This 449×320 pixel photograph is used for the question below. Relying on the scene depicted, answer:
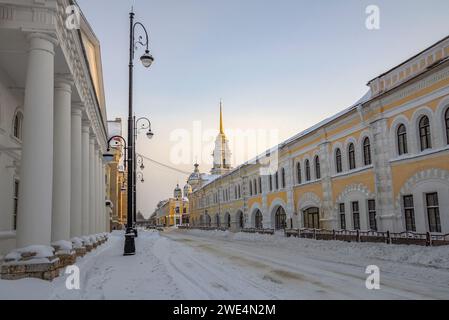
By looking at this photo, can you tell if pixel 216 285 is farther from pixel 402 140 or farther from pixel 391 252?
pixel 402 140

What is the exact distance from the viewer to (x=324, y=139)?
26312 mm

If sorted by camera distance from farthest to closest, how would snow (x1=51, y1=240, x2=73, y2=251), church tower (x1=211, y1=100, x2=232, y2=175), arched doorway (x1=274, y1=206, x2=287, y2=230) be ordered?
church tower (x1=211, y1=100, x2=232, y2=175)
arched doorway (x1=274, y1=206, x2=287, y2=230)
snow (x1=51, y1=240, x2=73, y2=251)

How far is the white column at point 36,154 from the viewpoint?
918 centimetres

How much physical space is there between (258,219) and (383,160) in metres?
23.3

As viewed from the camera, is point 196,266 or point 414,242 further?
point 414,242

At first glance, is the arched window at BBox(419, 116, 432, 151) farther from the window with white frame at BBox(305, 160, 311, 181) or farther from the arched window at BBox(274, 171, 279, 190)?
the arched window at BBox(274, 171, 279, 190)

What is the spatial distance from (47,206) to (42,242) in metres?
0.83

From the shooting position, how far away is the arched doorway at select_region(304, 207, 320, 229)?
27.9 meters

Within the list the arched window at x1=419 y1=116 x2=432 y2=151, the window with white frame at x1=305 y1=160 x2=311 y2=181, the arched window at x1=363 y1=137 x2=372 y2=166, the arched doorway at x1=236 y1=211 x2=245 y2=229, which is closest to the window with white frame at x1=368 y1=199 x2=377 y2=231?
the arched window at x1=363 y1=137 x2=372 y2=166

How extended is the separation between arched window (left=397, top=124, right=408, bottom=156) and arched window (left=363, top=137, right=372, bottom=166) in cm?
252

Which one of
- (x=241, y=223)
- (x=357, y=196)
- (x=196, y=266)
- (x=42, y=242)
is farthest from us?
(x=241, y=223)

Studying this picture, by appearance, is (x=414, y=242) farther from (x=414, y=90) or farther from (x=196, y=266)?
(x=196, y=266)

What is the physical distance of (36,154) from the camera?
9.27m
